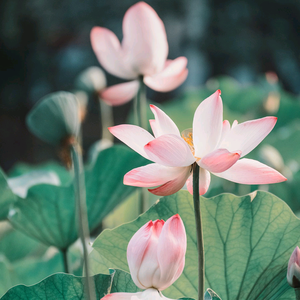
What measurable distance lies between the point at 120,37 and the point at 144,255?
3.10 meters

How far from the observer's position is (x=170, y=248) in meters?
0.16

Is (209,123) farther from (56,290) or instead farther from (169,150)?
(56,290)

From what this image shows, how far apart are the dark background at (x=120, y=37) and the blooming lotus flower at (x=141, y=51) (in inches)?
106

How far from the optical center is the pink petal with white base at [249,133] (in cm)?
17

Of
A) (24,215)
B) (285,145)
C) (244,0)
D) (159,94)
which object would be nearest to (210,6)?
(244,0)

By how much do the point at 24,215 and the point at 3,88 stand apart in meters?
3.10

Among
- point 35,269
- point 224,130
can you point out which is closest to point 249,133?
point 224,130

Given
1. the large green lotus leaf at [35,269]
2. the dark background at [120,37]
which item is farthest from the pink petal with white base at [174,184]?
the dark background at [120,37]

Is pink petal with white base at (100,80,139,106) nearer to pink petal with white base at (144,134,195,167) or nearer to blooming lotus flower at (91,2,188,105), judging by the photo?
blooming lotus flower at (91,2,188,105)

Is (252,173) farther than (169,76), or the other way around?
(169,76)

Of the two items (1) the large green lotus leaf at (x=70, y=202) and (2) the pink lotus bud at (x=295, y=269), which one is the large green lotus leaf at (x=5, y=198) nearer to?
(1) the large green lotus leaf at (x=70, y=202)

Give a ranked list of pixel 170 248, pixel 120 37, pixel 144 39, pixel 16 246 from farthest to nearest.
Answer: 1. pixel 120 37
2. pixel 16 246
3. pixel 144 39
4. pixel 170 248

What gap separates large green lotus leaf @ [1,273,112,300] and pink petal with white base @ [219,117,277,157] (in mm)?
113

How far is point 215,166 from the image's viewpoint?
0.16 m
